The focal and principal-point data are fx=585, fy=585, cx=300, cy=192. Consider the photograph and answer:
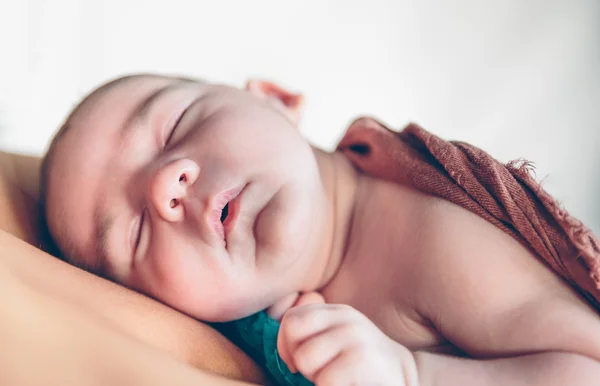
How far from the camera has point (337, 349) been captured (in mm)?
534

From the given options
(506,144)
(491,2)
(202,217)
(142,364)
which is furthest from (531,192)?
(491,2)

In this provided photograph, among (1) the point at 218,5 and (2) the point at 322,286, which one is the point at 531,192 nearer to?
(2) the point at 322,286

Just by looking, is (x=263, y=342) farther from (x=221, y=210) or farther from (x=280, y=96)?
(x=280, y=96)

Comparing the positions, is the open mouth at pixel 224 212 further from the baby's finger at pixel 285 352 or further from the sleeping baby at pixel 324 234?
the baby's finger at pixel 285 352

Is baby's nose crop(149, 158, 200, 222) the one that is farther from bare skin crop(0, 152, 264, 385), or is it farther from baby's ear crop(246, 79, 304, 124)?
baby's ear crop(246, 79, 304, 124)

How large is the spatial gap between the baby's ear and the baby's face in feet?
0.73

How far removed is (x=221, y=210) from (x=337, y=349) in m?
0.27

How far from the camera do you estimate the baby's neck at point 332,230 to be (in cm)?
84

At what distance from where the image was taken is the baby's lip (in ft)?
2.36

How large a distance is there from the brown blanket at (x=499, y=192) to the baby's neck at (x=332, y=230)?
5 centimetres

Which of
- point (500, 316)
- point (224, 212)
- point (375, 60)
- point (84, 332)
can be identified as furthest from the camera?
point (375, 60)

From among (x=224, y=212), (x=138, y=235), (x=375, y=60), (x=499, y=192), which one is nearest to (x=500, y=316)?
(x=499, y=192)

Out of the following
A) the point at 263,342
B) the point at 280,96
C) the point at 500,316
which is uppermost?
the point at 280,96

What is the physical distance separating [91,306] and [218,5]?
1.13 m
